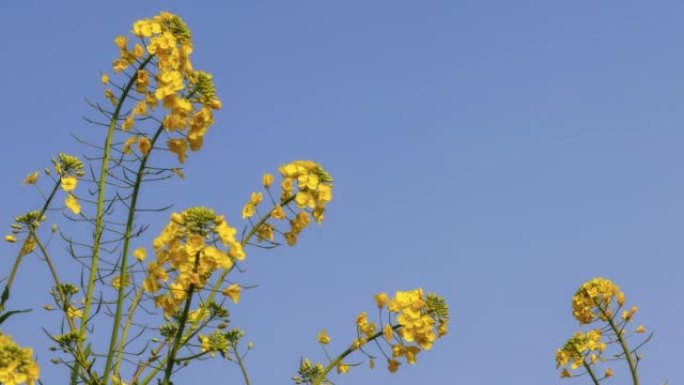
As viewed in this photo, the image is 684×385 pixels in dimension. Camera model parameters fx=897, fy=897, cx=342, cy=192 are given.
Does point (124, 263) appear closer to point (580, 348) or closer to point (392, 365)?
point (392, 365)

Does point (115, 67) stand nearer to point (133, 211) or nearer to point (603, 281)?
point (133, 211)

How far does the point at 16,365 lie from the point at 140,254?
→ 3.27 feet

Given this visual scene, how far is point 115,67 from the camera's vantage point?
4.97 meters

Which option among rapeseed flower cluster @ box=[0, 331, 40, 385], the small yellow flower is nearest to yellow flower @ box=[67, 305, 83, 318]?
rapeseed flower cluster @ box=[0, 331, 40, 385]

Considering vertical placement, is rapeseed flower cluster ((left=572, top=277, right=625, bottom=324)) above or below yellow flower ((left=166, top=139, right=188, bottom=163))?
above

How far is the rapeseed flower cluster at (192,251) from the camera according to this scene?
3.99 metres

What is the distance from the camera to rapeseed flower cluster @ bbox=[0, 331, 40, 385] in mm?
3570

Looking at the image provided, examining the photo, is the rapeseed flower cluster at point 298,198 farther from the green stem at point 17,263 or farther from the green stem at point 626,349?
the green stem at point 626,349

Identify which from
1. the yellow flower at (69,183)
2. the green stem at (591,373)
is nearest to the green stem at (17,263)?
the yellow flower at (69,183)

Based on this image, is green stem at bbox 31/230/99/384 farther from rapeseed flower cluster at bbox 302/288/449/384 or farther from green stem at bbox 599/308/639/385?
green stem at bbox 599/308/639/385

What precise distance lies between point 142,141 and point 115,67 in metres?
0.57

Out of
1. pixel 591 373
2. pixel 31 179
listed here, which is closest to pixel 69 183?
pixel 31 179

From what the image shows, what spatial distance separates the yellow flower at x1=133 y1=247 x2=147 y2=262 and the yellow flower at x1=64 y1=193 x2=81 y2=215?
0.68 metres

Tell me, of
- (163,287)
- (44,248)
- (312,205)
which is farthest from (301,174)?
(44,248)
